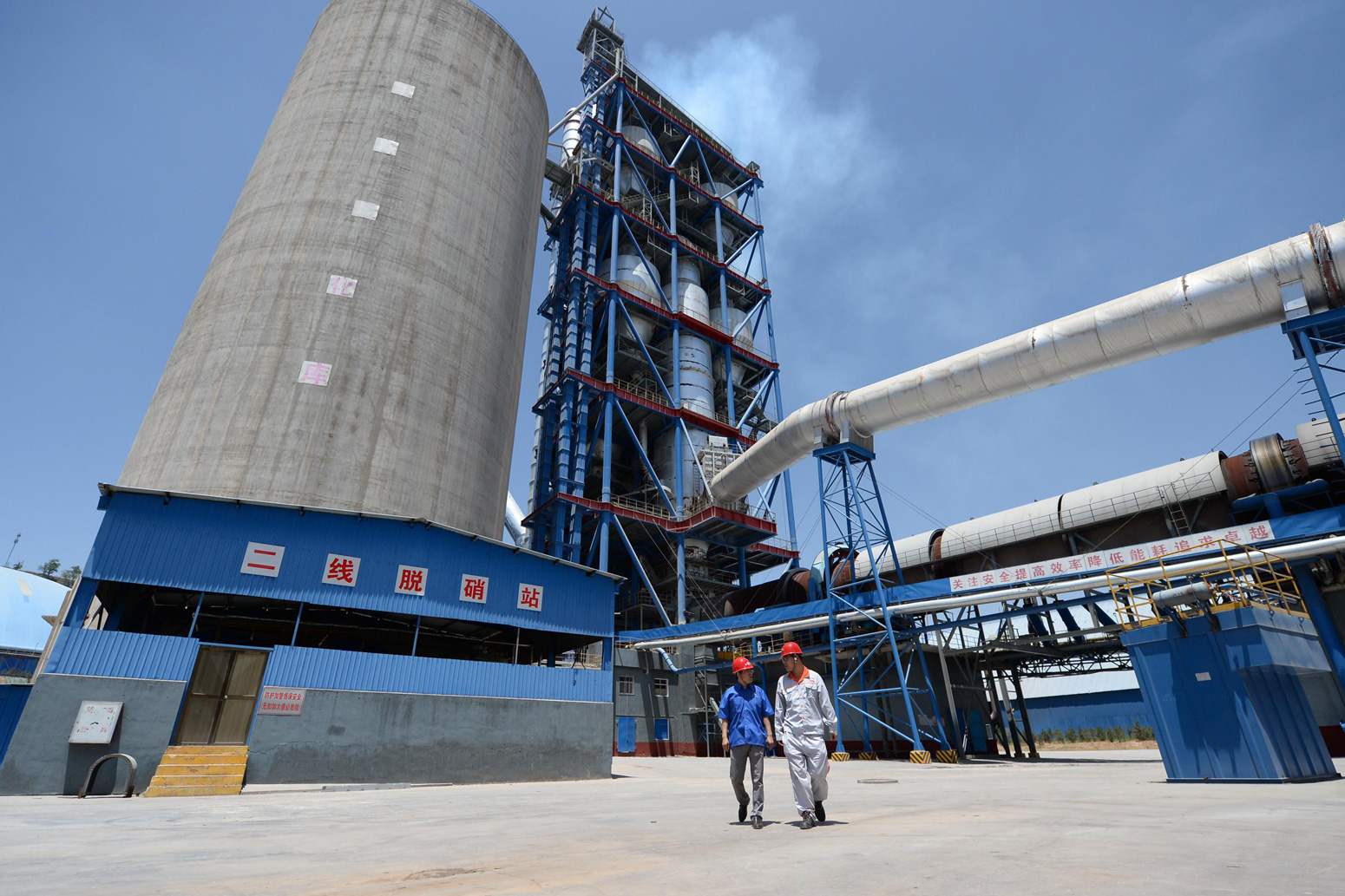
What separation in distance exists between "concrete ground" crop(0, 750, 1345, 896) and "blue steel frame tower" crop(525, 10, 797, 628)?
25.8 meters

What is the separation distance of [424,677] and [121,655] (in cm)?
622

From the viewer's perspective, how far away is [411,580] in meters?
17.9

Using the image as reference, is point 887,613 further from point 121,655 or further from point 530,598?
point 121,655

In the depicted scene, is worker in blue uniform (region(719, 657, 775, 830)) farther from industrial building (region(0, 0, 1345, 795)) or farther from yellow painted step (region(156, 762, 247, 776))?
yellow painted step (region(156, 762, 247, 776))

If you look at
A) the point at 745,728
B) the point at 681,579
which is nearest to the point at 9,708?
the point at 745,728

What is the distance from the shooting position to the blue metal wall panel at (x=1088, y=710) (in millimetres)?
42562

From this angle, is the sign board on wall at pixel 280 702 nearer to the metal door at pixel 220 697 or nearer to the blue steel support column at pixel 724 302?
the metal door at pixel 220 697

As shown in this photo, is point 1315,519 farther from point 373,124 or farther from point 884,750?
point 373,124

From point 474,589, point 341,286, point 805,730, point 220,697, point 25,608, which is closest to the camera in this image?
point 805,730

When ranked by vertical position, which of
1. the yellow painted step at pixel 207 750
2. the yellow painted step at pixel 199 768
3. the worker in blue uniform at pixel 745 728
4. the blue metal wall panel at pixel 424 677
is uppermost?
the blue metal wall panel at pixel 424 677

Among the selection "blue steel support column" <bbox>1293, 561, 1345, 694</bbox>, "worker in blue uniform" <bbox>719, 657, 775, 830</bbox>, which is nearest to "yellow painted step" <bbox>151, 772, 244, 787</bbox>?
"worker in blue uniform" <bbox>719, 657, 775, 830</bbox>

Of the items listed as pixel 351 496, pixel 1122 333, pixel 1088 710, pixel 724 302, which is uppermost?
pixel 724 302

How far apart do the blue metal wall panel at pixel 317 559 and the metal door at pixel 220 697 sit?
4.97 ft

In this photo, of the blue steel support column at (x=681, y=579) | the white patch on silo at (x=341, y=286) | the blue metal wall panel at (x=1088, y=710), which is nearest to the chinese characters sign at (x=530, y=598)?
the white patch on silo at (x=341, y=286)
